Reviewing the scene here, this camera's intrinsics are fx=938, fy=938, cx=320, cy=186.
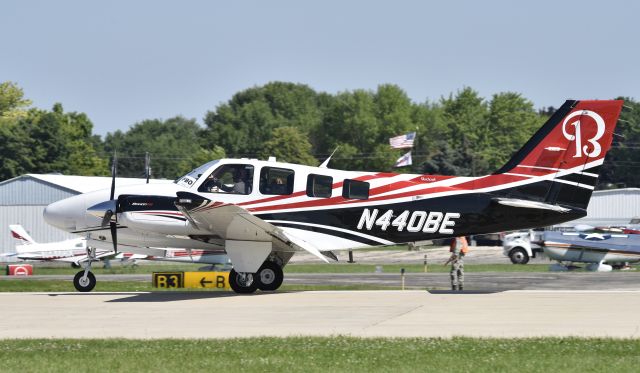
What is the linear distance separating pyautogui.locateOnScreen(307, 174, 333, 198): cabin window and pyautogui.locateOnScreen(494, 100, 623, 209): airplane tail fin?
4.06 m

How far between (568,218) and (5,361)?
12767mm

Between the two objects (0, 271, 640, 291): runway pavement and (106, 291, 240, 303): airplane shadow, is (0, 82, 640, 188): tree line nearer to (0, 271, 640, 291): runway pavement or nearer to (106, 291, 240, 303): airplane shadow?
(0, 271, 640, 291): runway pavement

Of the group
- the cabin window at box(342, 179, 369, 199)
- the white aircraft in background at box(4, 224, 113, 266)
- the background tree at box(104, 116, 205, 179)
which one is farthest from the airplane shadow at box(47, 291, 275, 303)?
the background tree at box(104, 116, 205, 179)

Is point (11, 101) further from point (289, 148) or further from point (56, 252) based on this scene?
point (56, 252)

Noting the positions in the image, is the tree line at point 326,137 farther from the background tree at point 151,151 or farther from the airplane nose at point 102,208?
the airplane nose at point 102,208

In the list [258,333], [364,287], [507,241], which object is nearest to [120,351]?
[258,333]

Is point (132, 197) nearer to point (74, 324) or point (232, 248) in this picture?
point (232, 248)

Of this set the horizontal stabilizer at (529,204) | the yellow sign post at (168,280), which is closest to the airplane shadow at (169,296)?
the yellow sign post at (168,280)

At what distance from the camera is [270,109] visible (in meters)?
146

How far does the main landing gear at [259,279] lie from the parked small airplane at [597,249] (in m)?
21.2

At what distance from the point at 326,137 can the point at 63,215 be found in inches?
3829

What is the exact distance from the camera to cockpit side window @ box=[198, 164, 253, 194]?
21.3 metres

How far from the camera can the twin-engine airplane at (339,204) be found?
20.7 metres

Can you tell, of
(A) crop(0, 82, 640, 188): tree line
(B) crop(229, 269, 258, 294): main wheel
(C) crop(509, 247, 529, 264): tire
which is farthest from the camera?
(A) crop(0, 82, 640, 188): tree line
